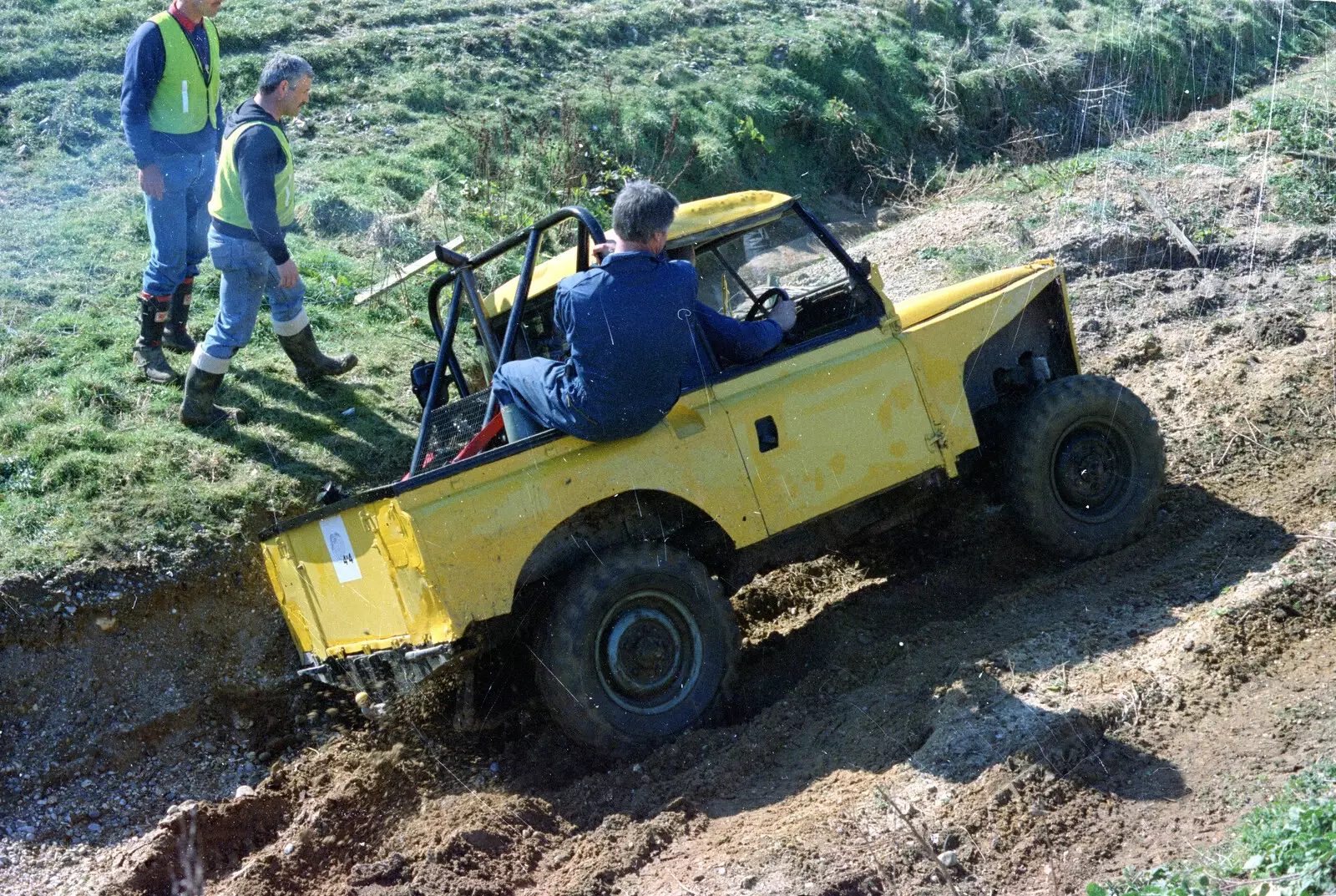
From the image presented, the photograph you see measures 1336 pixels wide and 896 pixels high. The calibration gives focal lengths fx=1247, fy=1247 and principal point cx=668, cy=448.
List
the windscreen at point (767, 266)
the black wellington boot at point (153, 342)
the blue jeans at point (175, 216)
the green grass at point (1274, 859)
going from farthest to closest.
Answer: the black wellington boot at point (153, 342) → the blue jeans at point (175, 216) → the windscreen at point (767, 266) → the green grass at point (1274, 859)

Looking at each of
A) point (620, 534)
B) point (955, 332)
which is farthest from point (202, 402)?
point (955, 332)

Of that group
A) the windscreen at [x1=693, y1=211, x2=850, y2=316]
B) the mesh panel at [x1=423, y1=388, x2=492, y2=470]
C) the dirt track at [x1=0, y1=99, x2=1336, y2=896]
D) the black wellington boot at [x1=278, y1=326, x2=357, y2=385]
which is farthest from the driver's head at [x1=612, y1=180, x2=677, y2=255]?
the black wellington boot at [x1=278, y1=326, x2=357, y2=385]

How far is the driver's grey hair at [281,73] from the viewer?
6.59 meters

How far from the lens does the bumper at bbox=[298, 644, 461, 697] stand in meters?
4.95

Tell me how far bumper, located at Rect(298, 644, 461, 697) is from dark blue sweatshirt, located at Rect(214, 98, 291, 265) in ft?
8.27

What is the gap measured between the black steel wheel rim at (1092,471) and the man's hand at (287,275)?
4.13 metres

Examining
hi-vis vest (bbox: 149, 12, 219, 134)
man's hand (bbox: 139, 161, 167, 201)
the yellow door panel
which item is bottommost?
the yellow door panel

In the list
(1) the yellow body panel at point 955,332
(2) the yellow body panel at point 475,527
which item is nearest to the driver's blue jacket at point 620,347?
(2) the yellow body panel at point 475,527

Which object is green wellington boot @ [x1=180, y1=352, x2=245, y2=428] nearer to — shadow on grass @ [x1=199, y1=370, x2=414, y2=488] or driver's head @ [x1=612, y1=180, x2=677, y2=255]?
shadow on grass @ [x1=199, y1=370, x2=414, y2=488]

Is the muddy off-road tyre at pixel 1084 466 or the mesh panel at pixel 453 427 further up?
the mesh panel at pixel 453 427

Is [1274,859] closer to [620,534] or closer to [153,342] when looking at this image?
[620,534]

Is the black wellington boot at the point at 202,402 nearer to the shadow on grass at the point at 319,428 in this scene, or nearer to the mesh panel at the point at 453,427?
the shadow on grass at the point at 319,428

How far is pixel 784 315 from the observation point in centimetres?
554

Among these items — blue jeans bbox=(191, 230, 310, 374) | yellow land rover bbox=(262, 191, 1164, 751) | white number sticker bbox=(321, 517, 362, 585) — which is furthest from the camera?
blue jeans bbox=(191, 230, 310, 374)
